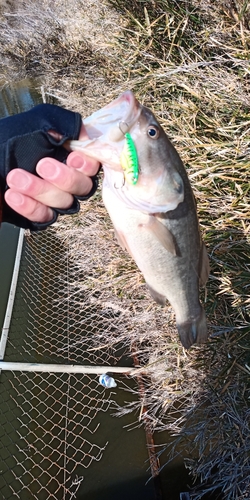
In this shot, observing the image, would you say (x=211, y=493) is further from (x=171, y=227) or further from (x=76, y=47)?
(x=76, y=47)

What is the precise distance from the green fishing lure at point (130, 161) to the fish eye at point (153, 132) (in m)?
0.10

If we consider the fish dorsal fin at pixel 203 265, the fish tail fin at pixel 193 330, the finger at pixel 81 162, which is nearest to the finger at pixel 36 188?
the finger at pixel 81 162

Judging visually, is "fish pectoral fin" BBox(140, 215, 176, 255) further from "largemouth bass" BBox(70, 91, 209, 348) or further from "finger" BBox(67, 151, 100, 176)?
"finger" BBox(67, 151, 100, 176)

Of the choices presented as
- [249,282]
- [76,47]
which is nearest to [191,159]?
[249,282]

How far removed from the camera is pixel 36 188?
1508 mm

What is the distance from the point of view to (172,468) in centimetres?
319

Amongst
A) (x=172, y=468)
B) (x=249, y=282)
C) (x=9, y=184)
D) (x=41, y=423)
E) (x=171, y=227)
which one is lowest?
(x=172, y=468)

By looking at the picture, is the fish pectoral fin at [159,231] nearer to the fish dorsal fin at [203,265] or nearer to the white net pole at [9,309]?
the fish dorsal fin at [203,265]

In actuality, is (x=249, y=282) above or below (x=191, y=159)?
below

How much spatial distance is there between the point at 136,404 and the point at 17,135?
2.96 meters

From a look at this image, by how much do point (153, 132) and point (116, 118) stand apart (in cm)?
19

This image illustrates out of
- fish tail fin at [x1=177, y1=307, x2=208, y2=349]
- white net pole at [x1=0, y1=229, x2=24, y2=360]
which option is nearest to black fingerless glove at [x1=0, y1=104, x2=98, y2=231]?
fish tail fin at [x1=177, y1=307, x2=208, y2=349]

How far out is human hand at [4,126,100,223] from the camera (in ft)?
4.91

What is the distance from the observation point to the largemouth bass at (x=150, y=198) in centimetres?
154
